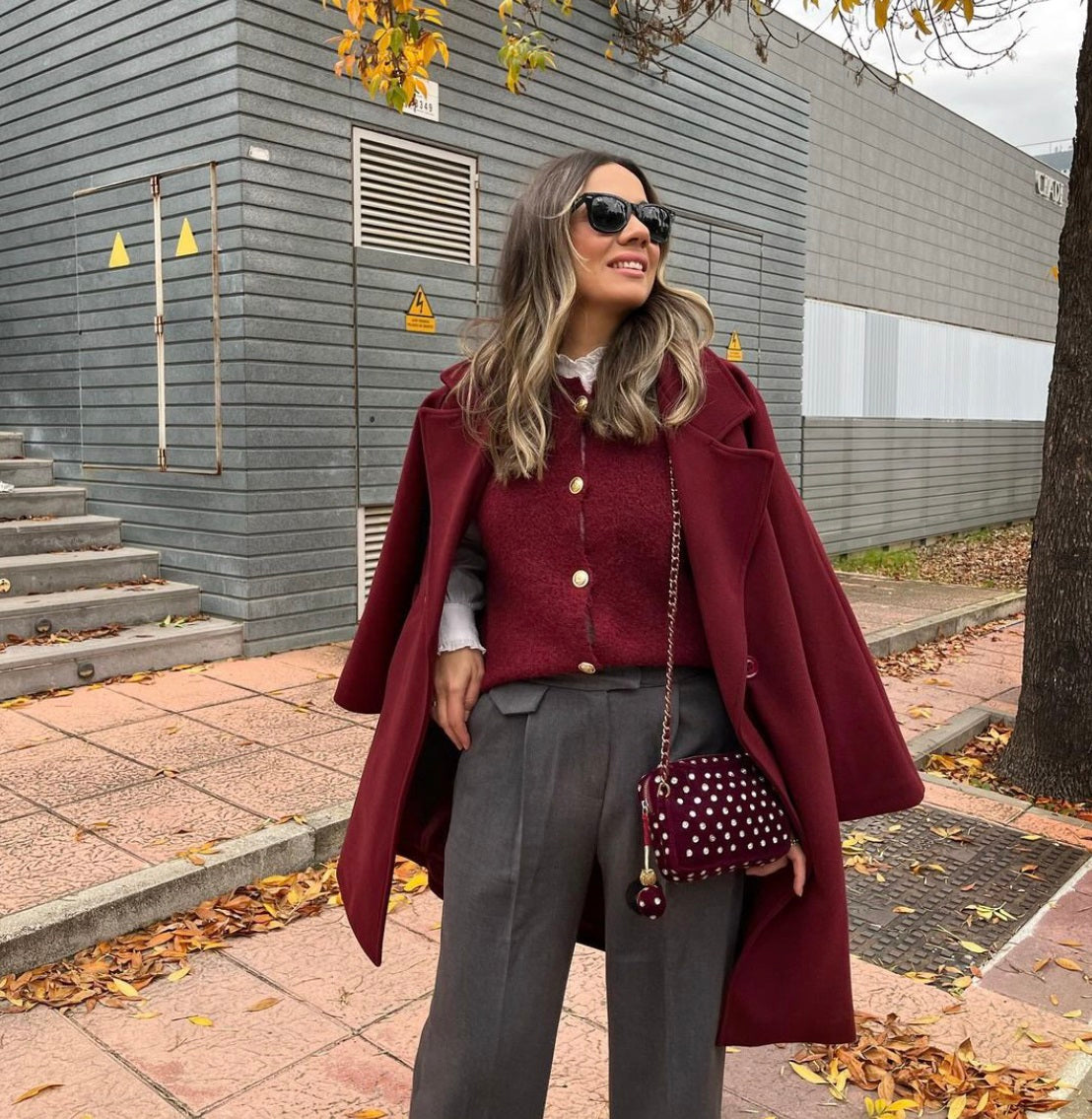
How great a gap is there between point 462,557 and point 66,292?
708 cm

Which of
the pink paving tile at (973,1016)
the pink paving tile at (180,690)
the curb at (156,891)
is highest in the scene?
the pink paving tile at (180,690)

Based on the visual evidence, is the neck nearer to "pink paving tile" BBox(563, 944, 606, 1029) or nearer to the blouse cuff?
the blouse cuff

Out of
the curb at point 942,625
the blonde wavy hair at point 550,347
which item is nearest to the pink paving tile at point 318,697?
the curb at point 942,625

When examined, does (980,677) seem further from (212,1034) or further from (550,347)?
(550,347)

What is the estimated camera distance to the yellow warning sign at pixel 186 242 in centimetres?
690

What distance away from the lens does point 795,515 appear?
76.4 inches

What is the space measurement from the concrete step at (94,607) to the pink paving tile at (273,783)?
2169 millimetres

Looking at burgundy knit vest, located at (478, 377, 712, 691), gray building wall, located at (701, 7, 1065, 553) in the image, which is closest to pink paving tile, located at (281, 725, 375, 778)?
burgundy knit vest, located at (478, 377, 712, 691)

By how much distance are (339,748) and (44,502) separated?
378cm

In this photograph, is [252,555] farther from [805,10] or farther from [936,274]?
[936,274]

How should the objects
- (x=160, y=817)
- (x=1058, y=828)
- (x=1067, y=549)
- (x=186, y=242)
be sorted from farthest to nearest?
(x=186, y=242), (x=1067, y=549), (x=1058, y=828), (x=160, y=817)

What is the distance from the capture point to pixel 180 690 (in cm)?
620

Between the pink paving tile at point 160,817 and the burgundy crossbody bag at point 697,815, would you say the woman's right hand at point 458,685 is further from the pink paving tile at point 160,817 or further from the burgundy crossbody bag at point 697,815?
the pink paving tile at point 160,817

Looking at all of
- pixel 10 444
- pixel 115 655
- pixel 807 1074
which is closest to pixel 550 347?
pixel 807 1074
